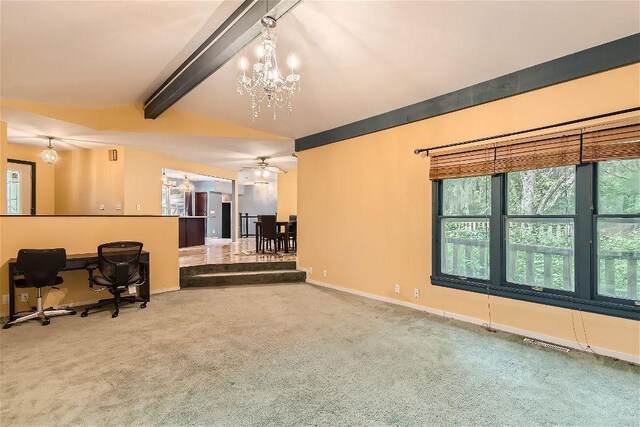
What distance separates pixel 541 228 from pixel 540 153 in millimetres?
811

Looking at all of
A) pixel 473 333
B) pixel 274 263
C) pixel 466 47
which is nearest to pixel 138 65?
pixel 466 47

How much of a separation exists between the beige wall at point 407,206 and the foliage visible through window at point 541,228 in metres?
0.35

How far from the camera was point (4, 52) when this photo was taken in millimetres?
3082

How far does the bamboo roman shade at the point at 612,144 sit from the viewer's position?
8.68 ft

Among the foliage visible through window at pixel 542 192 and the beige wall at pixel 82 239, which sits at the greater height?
the foliage visible through window at pixel 542 192

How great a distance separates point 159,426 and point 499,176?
385 cm

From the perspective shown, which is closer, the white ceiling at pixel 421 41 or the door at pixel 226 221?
the white ceiling at pixel 421 41

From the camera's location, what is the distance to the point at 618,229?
2.93m

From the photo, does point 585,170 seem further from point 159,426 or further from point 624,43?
point 159,426

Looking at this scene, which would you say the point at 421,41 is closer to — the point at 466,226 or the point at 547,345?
the point at 466,226

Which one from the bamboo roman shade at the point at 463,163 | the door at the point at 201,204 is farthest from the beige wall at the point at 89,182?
the bamboo roman shade at the point at 463,163

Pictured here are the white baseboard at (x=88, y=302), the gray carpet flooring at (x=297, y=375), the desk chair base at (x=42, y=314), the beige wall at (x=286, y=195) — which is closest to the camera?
the gray carpet flooring at (x=297, y=375)

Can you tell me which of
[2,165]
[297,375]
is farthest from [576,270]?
[2,165]

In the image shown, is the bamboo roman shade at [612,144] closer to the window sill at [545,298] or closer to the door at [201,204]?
the window sill at [545,298]
